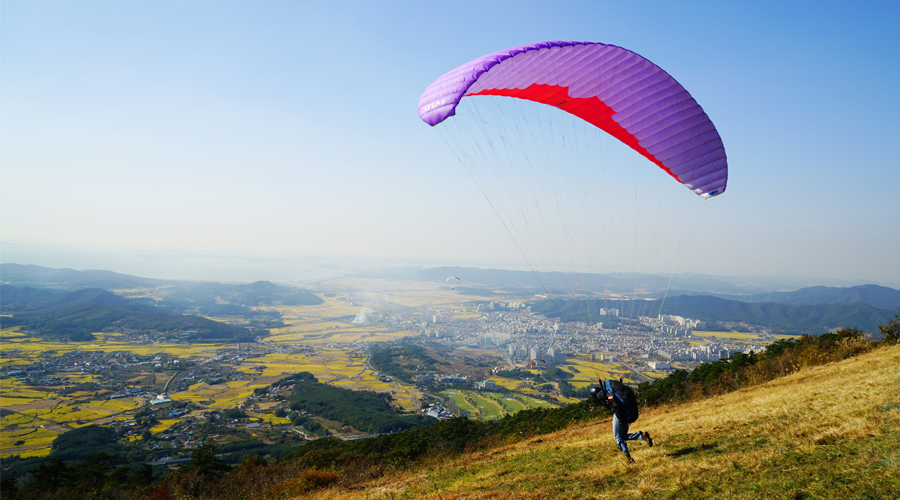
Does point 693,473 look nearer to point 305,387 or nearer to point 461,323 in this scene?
point 305,387

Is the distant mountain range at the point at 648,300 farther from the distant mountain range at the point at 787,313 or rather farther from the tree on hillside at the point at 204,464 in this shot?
the tree on hillside at the point at 204,464

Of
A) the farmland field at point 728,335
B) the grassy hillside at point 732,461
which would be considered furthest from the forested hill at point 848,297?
the grassy hillside at point 732,461

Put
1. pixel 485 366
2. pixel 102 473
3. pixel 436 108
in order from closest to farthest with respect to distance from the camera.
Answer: pixel 436 108
pixel 102 473
pixel 485 366

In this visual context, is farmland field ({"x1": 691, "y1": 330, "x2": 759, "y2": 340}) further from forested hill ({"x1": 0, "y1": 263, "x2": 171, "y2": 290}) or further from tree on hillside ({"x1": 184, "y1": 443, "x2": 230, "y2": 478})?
forested hill ({"x1": 0, "y1": 263, "x2": 171, "y2": 290})

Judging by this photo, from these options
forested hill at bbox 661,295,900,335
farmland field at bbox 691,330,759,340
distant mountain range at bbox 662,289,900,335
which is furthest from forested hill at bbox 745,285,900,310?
farmland field at bbox 691,330,759,340

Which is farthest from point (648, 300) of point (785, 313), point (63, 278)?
point (63, 278)

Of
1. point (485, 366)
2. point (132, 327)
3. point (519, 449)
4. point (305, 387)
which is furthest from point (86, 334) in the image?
point (519, 449)
